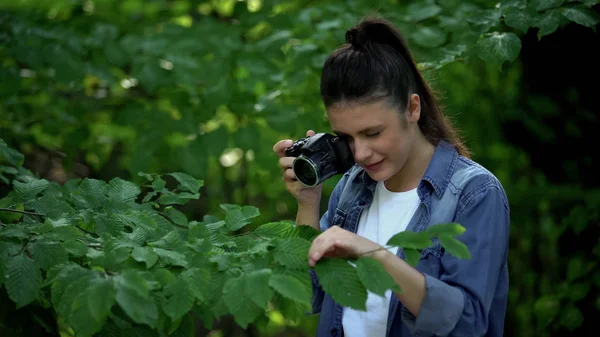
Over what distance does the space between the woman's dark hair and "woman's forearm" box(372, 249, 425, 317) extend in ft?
1.66

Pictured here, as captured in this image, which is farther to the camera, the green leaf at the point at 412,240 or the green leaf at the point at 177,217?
the green leaf at the point at 177,217

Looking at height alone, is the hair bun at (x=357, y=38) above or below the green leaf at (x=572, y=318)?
above

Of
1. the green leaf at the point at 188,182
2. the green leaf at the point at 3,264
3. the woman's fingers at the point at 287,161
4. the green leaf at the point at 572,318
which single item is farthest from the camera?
the green leaf at the point at 572,318

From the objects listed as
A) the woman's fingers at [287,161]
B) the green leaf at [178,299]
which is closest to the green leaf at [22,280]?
the green leaf at [178,299]

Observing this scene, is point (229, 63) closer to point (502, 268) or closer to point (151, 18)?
point (151, 18)

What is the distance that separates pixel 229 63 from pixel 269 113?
44 centimetres

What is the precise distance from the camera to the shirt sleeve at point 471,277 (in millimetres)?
1771

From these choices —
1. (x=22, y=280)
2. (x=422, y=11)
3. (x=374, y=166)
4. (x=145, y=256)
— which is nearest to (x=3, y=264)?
(x=22, y=280)

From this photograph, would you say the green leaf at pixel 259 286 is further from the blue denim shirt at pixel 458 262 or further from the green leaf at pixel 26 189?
the green leaf at pixel 26 189

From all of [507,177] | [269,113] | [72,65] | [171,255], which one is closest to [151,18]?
[72,65]

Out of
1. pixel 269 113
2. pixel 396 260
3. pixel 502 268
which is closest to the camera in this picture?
pixel 396 260

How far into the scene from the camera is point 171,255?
1.78m

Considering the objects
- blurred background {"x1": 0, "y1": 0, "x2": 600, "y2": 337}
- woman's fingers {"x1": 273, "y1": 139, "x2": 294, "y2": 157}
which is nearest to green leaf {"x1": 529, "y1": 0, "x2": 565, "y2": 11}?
blurred background {"x1": 0, "y1": 0, "x2": 600, "y2": 337}

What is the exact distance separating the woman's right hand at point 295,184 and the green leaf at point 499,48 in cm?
83
